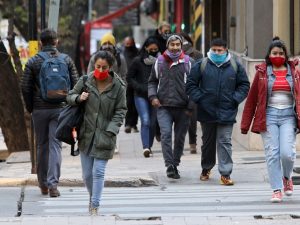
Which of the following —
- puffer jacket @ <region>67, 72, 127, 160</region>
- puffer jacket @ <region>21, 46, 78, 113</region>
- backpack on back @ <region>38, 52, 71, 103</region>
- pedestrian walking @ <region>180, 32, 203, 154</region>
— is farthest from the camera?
pedestrian walking @ <region>180, 32, 203, 154</region>

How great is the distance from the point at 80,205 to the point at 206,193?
169cm

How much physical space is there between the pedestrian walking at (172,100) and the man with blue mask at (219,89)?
71cm

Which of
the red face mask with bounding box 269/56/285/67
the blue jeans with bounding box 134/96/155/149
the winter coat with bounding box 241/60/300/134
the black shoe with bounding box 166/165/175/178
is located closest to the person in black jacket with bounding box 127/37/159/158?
the blue jeans with bounding box 134/96/155/149

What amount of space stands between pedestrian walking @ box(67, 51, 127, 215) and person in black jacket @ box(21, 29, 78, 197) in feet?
5.40

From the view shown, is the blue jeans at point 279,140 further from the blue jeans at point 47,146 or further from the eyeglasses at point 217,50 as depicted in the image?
the blue jeans at point 47,146

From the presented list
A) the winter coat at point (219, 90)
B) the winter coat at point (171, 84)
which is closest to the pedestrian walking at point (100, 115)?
the winter coat at point (219, 90)

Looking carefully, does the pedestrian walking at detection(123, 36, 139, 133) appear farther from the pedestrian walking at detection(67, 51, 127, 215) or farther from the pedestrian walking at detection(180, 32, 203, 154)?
the pedestrian walking at detection(67, 51, 127, 215)

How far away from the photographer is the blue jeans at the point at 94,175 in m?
10.1

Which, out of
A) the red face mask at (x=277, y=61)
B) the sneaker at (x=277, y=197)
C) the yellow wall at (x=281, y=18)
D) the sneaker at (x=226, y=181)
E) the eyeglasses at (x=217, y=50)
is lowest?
the sneaker at (x=226, y=181)

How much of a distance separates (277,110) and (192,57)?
4503 millimetres

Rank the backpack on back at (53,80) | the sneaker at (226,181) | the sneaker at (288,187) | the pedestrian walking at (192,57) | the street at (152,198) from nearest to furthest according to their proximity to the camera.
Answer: the street at (152,198), the sneaker at (288,187), the backpack on back at (53,80), the sneaker at (226,181), the pedestrian walking at (192,57)

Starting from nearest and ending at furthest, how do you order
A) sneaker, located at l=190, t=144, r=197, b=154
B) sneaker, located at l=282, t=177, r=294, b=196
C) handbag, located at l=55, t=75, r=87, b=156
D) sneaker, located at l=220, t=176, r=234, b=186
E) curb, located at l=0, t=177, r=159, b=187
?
handbag, located at l=55, t=75, r=87, b=156 → sneaker, located at l=282, t=177, r=294, b=196 → sneaker, located at l=220, t=176, r=234, b=186 → curb, located at l=0, t=177, r=159, b=187 → sneaker, located at l=190, t=144, r=197, b=154

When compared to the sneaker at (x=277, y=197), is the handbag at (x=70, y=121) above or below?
above

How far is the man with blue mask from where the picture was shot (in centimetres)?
1244
